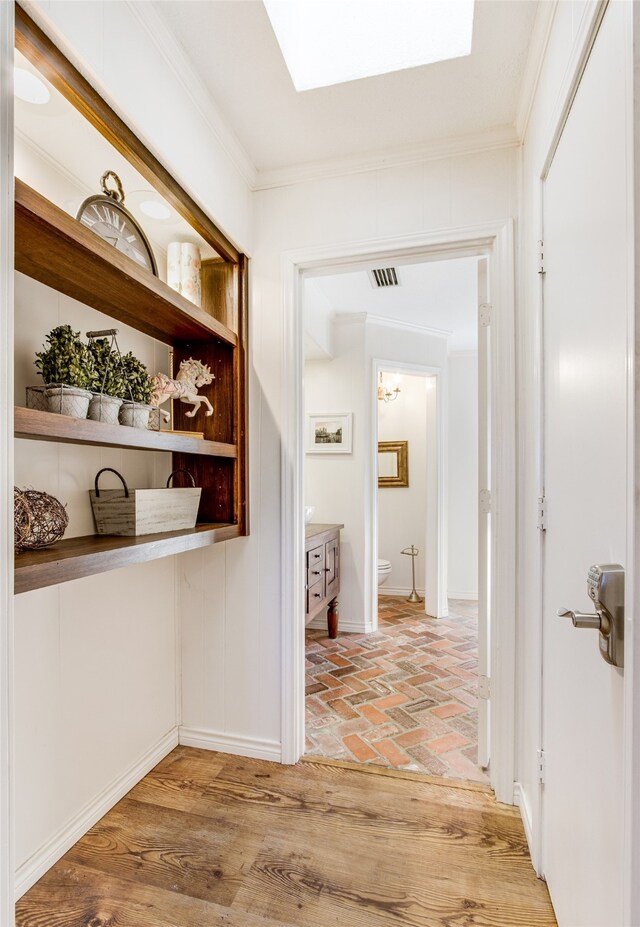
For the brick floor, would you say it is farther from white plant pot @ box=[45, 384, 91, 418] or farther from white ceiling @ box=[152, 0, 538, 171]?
white ceiling @ box=[152, 0, 538, 171]

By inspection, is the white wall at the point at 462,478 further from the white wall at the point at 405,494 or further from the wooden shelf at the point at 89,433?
the wooden shelf at the point at 89,433

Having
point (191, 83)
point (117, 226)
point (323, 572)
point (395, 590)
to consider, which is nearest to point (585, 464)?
point (117, 226)

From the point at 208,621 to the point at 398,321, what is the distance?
303 centimetres

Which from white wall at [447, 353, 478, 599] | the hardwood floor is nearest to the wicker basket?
the hardwood floor

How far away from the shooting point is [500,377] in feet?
6.08

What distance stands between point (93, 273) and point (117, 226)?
256 millimetres

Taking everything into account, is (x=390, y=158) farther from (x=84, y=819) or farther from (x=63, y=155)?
(x=84, y=819)

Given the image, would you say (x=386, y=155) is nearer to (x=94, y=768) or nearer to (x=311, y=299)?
(x=311, y=299)

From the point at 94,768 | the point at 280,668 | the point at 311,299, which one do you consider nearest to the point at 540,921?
the point at 280,668

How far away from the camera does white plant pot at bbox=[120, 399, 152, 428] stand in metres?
1.44

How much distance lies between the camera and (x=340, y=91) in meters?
1.68

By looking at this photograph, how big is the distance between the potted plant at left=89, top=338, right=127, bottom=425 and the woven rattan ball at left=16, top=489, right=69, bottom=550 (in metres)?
0.26

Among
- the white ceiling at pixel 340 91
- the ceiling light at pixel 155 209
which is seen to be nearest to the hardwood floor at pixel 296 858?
the ceiling light at pixel 155 209

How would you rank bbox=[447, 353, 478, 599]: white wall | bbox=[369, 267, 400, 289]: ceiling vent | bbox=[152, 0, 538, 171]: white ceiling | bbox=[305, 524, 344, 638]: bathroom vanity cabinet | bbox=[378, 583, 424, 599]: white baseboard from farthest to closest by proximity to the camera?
1. bbox=[378, 583, 424, 599]: white baseboard
2. bbox=[447, 353, 478, 599]: white wall
3. bbox=[369, 267, 400, 289]: ceiling vent
4. bbox=[305, 524, 344, 638]: bathroom vanity cabinet
5. bbox=[152, 0, 538, 171]: white ceiling
